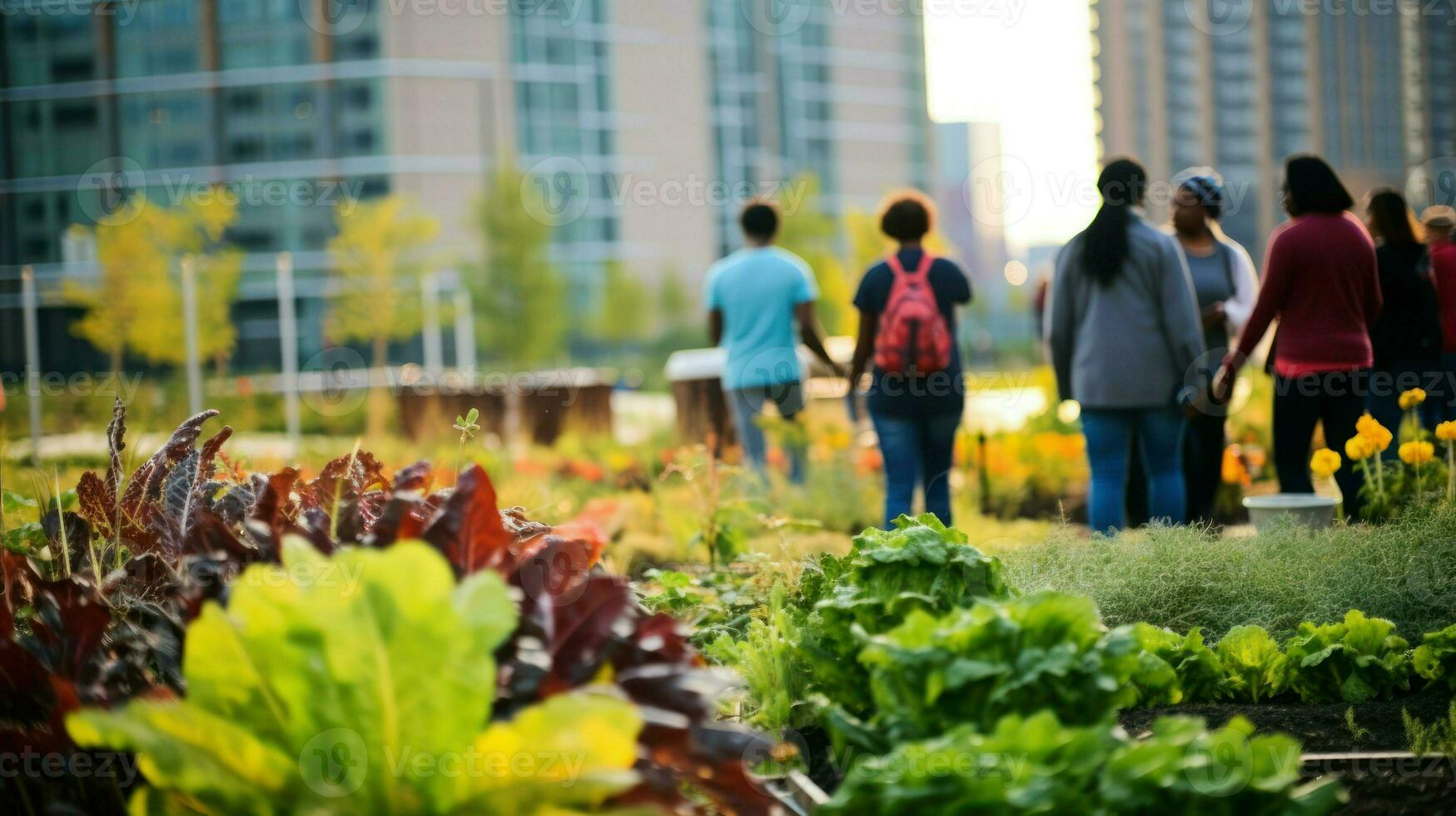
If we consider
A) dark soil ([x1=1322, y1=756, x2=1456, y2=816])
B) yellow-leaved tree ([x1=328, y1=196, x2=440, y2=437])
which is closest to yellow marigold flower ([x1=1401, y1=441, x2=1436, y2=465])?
dark soil ([x1=1322, y1=756, x2=1456, y2=816])

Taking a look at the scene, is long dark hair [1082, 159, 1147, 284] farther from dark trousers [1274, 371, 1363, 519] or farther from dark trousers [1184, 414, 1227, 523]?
dark trousers [1184, 414, 1227, 523]

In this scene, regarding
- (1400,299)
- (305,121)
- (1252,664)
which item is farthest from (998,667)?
(305,121)

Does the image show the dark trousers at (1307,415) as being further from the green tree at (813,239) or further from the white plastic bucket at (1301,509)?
the green tree at (813,239)

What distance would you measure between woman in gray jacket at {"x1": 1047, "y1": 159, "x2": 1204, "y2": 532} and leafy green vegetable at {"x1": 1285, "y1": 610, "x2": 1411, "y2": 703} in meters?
2.45

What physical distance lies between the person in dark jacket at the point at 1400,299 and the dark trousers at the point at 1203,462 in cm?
97

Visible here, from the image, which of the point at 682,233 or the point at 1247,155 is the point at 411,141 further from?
the point at 1247,155

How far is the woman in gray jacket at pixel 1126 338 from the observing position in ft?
19.0

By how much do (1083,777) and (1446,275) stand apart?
717 cm

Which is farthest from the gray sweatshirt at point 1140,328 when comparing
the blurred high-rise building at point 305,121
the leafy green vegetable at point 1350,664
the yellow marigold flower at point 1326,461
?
the blurred high-rise building at point 305,121

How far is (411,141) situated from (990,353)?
31054mm

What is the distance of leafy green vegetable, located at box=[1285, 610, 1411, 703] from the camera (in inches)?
130

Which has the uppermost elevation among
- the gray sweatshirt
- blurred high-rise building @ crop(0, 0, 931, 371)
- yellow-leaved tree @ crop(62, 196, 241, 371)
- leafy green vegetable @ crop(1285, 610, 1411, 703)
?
blurred high-rise building @ crop(0, 0, 931, 371)

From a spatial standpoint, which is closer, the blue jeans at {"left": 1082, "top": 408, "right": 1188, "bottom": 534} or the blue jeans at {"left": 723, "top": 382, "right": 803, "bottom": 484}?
the blue jeans at {"left": 1082, "top": 408, "right": 1188, "bottom": 534}

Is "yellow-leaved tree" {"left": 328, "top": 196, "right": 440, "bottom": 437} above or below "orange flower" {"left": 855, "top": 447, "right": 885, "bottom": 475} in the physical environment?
above
